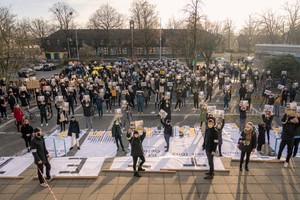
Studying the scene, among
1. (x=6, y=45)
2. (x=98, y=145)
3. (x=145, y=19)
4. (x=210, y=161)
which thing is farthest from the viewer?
(x=145, y=19)

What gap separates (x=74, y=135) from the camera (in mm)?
11242

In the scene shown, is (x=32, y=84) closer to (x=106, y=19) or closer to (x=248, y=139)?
(x=248, y=139)

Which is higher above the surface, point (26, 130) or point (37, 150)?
point (37, 150)

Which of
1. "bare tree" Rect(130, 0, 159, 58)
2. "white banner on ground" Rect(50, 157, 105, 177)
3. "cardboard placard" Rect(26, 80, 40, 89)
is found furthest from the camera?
"bare tree" Rect(130, 0, 159, 58)

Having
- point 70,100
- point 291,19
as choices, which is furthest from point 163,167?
point 291,19

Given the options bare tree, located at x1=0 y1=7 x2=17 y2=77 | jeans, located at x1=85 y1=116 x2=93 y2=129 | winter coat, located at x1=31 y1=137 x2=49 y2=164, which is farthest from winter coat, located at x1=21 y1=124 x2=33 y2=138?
bare tree, located at x1=0 y1=7 x2=17 y2=77

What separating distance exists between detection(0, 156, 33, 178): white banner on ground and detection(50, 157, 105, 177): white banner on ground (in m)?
0.97

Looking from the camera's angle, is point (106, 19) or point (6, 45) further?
point (106, 19)

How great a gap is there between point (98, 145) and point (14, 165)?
11.7ft

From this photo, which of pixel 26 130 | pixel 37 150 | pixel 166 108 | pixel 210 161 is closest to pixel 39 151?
pixel 37 150

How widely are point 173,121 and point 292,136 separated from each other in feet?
24.7

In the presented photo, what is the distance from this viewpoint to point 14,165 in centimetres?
875

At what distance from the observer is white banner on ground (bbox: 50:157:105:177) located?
790 cm

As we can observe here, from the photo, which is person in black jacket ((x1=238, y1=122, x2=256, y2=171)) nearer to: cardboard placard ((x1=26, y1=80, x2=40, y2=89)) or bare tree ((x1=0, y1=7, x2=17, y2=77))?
cardboard placard ((x1=26, y1=80, x2=40, y2=89))
